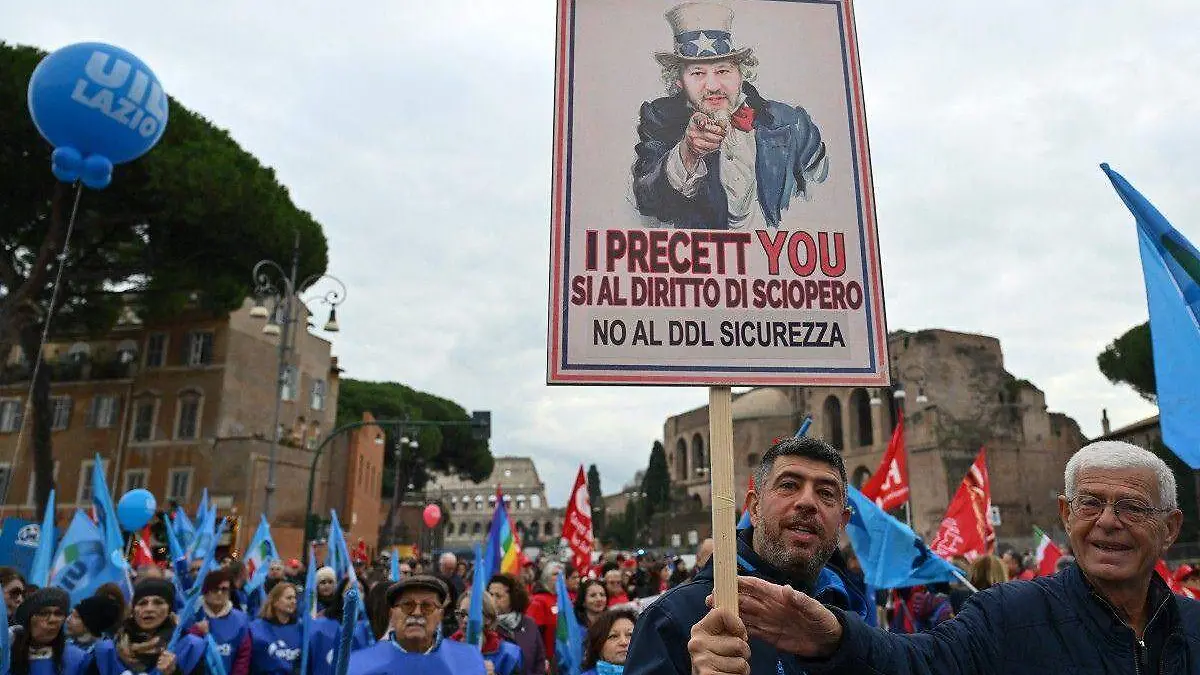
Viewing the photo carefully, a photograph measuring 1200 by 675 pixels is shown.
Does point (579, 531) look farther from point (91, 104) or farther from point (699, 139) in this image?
point (699, 139)

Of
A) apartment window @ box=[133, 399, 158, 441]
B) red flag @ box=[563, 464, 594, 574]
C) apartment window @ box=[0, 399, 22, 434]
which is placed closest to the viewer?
red flag @ box=[563, 464, 594, 574]

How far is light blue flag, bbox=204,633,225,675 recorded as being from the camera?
5410mm

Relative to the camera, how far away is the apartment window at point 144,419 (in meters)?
32.9

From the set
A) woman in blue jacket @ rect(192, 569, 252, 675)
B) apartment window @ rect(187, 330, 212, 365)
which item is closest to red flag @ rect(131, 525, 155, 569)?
woman in blue jacket @ rect(192, 569, 252, 675)

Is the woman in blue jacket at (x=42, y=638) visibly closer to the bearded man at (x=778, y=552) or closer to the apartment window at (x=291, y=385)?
the bearded man at (x=778, y=552)

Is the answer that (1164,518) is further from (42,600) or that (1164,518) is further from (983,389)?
(983,389)

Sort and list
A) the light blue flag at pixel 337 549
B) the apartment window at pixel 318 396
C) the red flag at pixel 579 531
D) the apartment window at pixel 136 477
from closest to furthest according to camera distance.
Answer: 1. the light blue flag at pixel 337 549
2. the red flag at pixel 579 531
3. the apartment window at pixel 136 477
4. the apartment window at pixel 318 396

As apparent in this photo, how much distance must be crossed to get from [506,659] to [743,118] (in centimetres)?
468

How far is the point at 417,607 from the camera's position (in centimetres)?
436

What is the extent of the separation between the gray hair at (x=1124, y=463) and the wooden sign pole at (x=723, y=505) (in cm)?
82

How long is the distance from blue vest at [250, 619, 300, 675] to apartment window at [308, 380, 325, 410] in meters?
32.4

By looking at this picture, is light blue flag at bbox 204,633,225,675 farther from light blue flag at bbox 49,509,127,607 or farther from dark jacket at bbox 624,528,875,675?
dark jacket at bbox 624,528,875,675

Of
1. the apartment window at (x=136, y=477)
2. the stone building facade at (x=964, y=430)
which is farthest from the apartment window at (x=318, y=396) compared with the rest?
the stone building facade at (x=964, y=430)

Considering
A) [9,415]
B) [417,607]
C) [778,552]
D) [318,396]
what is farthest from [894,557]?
[9,415]
